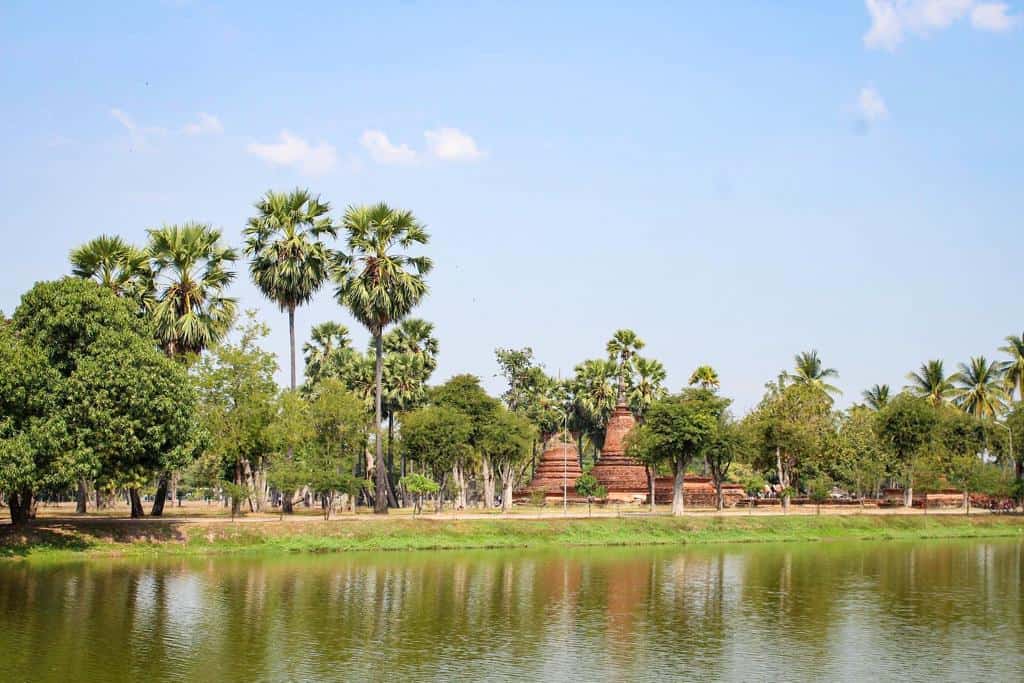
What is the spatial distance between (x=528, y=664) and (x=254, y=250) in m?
45.8

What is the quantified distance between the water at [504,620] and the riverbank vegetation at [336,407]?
7.21 m

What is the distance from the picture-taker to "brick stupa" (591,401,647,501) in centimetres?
8969

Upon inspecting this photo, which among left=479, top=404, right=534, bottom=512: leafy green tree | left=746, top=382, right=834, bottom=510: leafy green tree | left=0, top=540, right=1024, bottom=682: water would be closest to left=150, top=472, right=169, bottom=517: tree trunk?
left=0, top=540, right=1024, bottom=682: water

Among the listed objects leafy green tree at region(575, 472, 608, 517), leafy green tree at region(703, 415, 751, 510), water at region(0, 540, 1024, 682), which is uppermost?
leafy green tree at region(703, 415, 751, 510)

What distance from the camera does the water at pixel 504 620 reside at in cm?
2556

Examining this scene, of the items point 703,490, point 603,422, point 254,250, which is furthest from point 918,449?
point 254,250

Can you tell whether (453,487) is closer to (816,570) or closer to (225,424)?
(225,424)

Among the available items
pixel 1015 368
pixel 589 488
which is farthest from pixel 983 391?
pixel 589 488

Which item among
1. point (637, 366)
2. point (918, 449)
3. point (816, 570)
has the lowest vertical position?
point (816, 570)

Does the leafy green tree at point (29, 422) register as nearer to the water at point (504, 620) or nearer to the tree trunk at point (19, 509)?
the tree trunk at point (19, 509)

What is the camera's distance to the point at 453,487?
82562mm

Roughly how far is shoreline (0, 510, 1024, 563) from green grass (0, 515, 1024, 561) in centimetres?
5

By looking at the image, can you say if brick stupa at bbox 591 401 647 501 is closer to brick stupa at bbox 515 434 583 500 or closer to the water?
brick stupa at bbox 515 434 583 500

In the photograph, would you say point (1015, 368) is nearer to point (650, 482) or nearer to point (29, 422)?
point (650, 482)
